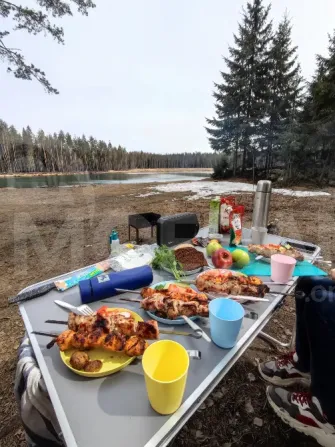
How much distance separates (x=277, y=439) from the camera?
4.44 ft

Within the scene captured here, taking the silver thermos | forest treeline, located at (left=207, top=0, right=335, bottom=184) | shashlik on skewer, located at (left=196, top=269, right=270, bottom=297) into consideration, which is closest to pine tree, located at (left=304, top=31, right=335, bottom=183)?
forest treeline, located at (left=207, top=0, right=335, bottom=184)

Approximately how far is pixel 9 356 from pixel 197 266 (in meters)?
1.98

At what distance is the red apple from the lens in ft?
5.01

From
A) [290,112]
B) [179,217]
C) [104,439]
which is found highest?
[290,112]

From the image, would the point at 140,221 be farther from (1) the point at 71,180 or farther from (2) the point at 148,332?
(1) the point at 71,180

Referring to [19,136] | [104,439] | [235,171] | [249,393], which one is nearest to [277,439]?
[249,393]

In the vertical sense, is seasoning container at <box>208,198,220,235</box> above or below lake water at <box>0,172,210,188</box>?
above

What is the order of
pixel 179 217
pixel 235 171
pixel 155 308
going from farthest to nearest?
pixel 235 171
pixel 179 217
pixel 155 308

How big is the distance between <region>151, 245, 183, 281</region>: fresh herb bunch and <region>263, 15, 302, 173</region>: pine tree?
56.7 feet

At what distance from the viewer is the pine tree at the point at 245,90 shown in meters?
16.9

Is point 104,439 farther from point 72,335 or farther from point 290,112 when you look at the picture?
point 290,112

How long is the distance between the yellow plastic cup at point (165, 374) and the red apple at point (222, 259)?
0.85 m

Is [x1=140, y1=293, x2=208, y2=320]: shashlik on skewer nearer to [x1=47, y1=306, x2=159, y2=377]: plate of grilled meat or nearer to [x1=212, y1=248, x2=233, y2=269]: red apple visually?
[x1=47, y1=306, x2=159, y2=377]: plate of grilled meat

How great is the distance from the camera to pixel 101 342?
852mm
